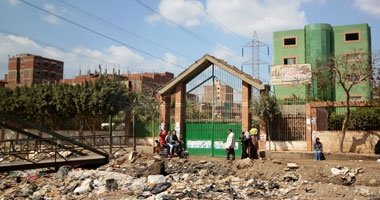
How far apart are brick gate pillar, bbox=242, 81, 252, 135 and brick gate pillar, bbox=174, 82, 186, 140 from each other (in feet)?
13.8

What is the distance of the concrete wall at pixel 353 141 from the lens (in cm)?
1825

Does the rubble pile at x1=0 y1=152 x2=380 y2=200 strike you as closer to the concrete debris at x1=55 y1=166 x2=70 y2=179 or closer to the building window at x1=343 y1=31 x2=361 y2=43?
the concrete debris at x1=55 y1=166 x2=70 y2=179

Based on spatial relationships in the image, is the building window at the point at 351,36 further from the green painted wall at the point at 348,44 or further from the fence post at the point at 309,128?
the fence post at the point at 309,128

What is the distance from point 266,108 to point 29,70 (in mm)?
70545

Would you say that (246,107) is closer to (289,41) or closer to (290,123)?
(290,123)

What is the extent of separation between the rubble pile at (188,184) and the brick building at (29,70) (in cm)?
6701

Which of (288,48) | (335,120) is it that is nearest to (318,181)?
(335,120)

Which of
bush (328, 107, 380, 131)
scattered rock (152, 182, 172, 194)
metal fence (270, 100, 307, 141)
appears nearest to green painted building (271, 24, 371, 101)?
bush (328, 107, 380, 131)

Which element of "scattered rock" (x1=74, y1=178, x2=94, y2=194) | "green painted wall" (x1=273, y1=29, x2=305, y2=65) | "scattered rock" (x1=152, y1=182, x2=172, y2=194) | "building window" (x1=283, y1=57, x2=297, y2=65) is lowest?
"scattered rock" (x1=74, y1=178, x2=94, y2=194)

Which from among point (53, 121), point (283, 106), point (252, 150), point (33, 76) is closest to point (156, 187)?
point (252, 150)

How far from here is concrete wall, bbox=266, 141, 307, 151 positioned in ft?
64.5

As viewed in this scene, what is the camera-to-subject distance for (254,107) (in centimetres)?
2017

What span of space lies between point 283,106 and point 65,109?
645 inches

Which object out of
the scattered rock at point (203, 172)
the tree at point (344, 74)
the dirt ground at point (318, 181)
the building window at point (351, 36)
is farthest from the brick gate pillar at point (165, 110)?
the building window at point (351, 36)
